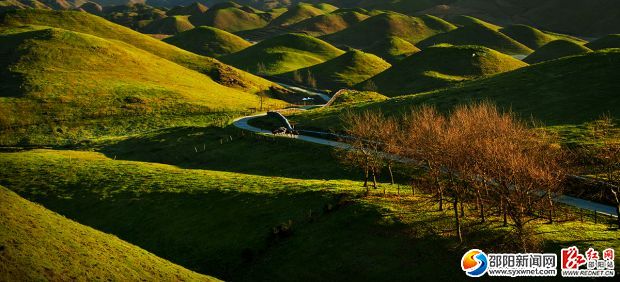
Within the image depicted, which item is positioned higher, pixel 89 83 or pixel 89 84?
pixel 89 83

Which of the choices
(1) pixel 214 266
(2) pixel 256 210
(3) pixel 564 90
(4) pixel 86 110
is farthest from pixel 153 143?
(3) pixel 564 90

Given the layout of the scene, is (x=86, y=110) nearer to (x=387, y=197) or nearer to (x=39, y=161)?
(x=39, y=161)

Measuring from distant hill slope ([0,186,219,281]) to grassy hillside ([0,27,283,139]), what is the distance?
9296cm

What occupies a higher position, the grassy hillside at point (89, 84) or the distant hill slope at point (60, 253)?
the grassy hillside at point (89, 84)

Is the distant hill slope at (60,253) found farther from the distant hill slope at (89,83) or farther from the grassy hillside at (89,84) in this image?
the distant hill slope at (89,83)

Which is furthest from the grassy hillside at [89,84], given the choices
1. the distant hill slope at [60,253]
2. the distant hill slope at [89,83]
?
→ the distant hill slope at [60,253]

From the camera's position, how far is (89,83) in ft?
513

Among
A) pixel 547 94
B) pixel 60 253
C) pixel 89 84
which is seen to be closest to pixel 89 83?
pixel 89 84

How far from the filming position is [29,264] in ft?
108

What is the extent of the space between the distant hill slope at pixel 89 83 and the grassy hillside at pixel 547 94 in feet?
142

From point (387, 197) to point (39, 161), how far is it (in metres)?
64.8

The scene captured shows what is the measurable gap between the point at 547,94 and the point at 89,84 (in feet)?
405

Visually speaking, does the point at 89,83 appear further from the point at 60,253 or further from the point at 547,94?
the point at 60,253

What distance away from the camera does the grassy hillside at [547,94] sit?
3952 inches
